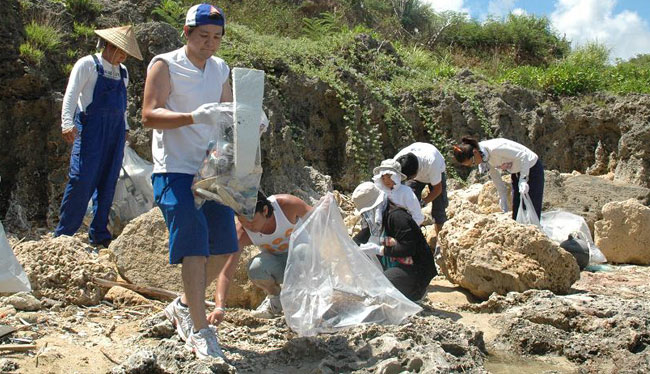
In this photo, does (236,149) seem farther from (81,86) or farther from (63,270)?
(81,86)

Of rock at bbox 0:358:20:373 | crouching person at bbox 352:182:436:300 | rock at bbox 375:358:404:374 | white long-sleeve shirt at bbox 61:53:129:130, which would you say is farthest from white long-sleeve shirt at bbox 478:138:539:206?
rock at bbox 0:358:20:373

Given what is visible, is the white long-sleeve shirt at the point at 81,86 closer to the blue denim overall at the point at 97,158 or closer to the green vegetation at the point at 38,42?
the blue denim overall at the point at 97,158

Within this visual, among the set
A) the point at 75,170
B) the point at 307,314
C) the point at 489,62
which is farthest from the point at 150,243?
the point at 489,62

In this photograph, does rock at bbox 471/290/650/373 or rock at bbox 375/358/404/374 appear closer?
rock at bbox 375/358/404/374

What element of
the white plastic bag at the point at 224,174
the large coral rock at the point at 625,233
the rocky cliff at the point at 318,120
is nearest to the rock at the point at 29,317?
the white plastic bag at the point at 224,174

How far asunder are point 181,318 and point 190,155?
2.60 feet

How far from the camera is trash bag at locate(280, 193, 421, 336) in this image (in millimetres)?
4164

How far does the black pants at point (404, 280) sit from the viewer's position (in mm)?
4965

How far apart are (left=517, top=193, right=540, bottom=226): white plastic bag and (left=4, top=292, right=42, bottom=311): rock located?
4.28m

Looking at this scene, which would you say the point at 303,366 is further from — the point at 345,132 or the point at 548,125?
the point at 548,125

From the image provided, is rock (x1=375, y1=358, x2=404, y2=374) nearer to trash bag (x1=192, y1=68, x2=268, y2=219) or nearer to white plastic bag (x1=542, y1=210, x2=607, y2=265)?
trash bag (x1=192, y1=68, x2=268, y2=219)

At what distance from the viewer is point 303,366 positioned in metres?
3.85

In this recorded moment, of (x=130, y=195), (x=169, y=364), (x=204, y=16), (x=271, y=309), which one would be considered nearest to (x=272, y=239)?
(x=271, y=309)

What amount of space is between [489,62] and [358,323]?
37.1 feet
